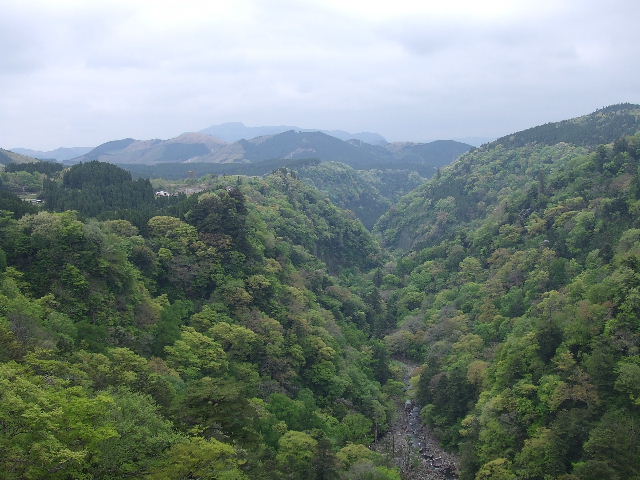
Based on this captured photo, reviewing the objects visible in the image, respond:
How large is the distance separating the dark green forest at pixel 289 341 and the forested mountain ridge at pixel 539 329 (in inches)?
7.0

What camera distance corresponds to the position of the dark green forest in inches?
867

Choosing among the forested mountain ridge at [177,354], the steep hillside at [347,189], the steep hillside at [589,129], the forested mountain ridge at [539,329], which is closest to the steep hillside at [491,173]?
the steep hillside at [589,129]

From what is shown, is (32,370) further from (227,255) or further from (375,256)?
(375,256)

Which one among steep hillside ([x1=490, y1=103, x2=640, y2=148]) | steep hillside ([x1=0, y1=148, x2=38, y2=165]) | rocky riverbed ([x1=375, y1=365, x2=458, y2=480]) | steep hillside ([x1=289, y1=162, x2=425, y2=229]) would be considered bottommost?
rocky riverbed ([x1=375, y1=365, x2=458, y2=480])

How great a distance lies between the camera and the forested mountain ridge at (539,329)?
1200 inches

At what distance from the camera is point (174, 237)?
158 ft

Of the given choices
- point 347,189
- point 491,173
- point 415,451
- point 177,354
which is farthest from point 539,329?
point 347,189

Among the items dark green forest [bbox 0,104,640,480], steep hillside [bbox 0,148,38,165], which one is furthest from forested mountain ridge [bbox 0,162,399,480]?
steep hillside [bbox 0,148,38,165]

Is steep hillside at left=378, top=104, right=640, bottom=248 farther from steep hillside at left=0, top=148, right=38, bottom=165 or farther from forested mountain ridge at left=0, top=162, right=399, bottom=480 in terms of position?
steep hillside at left=0, top=148, right=38, bottom=165

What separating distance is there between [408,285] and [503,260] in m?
20.9

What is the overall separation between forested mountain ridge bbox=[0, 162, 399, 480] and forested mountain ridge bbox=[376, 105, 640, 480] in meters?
7.26

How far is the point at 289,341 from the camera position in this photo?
149 feet

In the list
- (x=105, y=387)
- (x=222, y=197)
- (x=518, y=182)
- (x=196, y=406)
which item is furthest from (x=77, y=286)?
(x=518, y=182)

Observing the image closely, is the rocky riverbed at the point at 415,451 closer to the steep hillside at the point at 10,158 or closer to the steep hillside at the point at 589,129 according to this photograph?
the steep hillside at the point at 589,129
